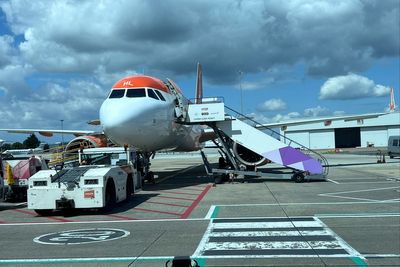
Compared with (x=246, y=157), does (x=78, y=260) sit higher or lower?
lower

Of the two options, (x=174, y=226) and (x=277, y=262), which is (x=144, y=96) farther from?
(x=277, y=262)

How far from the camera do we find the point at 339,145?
105 meters

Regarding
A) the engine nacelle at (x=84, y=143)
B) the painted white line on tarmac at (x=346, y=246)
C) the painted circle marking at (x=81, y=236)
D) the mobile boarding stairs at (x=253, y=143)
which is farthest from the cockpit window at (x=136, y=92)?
the painted white line on tarmac at (x=346, y=246)

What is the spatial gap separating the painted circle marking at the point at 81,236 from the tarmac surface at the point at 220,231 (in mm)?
21

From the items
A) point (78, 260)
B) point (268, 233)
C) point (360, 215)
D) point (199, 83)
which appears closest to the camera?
point (78, 260)

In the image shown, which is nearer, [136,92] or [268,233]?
[268,233]

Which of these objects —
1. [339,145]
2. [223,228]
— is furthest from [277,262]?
[339,145]

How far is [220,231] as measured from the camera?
1043 cm

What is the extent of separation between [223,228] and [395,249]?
3.79 m

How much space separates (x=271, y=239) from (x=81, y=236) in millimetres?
4032

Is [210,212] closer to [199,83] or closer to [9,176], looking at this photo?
[9,176]

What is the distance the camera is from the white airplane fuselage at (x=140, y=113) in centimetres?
1922

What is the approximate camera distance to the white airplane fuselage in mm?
19219

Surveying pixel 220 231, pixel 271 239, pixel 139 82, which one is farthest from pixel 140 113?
pixel 271 239
